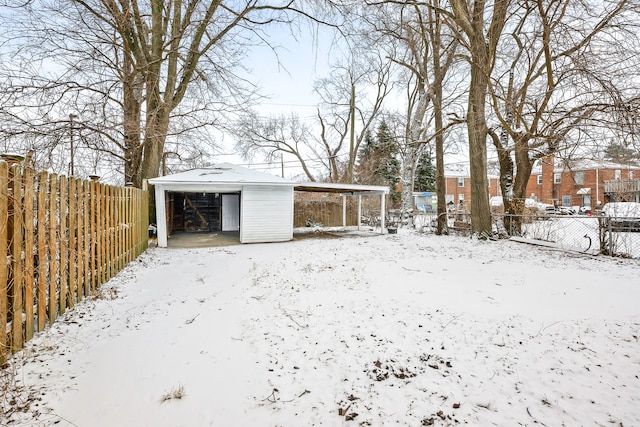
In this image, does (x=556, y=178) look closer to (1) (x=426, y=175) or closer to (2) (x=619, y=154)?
(1) (x=426, y=175)

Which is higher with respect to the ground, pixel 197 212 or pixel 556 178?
pixel 556 178

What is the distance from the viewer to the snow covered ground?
210 centimetres

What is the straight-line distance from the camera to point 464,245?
9.07m

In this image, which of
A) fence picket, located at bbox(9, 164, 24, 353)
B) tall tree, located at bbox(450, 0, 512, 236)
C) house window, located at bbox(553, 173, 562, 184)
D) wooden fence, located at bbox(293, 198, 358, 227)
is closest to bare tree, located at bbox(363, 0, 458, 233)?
tall tree, located at bbox(450, 0, 512, 236)

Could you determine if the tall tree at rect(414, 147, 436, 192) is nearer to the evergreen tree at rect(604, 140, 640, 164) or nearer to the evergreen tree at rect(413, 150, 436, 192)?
the evergreen tree at rect(413, 150, 436, 192)

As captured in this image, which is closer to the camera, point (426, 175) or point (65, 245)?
point (65, 245)

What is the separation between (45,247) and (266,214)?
26.4ft

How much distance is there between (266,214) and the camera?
11.1 metres

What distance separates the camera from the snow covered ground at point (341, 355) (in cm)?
210

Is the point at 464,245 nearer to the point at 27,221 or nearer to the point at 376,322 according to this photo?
the point at 376,322

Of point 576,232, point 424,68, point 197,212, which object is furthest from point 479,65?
point 197,212

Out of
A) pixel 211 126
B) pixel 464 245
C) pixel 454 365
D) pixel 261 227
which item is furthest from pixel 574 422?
pixel 211 126

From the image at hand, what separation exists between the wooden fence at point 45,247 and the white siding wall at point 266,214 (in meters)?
5.66

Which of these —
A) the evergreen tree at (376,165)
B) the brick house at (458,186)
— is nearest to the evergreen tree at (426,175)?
the evergreen tree at (376,165)
